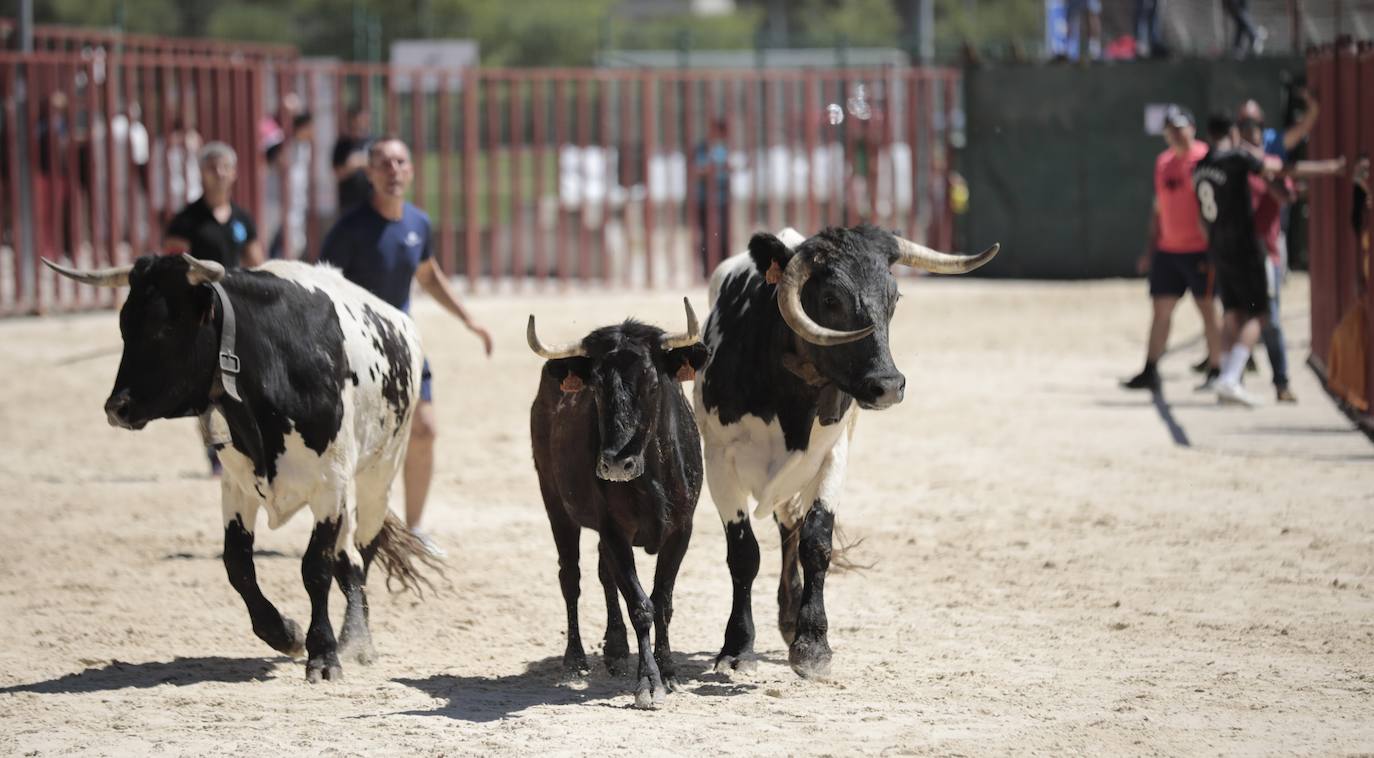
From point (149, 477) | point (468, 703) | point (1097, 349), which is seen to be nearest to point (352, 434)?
point (468, 703)

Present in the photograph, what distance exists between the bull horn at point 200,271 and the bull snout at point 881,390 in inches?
94.6

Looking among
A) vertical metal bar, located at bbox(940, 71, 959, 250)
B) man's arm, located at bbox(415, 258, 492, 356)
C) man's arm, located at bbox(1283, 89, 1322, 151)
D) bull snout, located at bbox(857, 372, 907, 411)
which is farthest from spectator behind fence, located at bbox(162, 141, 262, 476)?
vertical metal bar, located at bbox(940, 71, 959, 250)

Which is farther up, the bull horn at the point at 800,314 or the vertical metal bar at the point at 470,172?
the vertical metal bar at the point at 470,172

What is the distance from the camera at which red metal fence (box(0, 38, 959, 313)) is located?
19.4m

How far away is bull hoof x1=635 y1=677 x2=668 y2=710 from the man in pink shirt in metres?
8.36

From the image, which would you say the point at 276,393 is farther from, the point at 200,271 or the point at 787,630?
the point at 787,630

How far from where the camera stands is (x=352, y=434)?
281 inches

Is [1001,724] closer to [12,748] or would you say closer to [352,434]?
[352,434]

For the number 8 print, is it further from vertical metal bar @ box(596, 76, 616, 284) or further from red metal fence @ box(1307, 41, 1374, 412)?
vertical metal bar @ box(596, 76, 616, 284)

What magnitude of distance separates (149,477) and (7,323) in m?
7.89

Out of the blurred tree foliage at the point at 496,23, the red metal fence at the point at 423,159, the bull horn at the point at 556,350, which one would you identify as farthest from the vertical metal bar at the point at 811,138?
the blurred tree foliage at the point at 496,23

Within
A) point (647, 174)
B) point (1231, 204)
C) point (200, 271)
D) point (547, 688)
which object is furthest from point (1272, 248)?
point (647, 174)

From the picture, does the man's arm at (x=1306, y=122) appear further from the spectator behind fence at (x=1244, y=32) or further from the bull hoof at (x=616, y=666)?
the bull hoof at (x=616, y=666)

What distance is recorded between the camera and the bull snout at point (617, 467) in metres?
6.21
